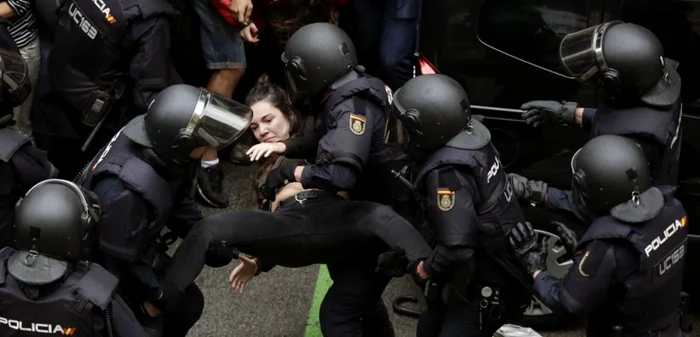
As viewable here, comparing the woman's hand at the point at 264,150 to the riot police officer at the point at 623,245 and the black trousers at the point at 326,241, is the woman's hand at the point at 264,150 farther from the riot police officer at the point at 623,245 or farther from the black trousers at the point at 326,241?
the riot police officer at the point at 623,245

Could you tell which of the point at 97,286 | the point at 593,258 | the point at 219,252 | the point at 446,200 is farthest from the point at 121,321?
the point at 593,258

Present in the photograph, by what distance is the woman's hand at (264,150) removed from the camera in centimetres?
539

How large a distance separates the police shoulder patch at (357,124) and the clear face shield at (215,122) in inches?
19.3

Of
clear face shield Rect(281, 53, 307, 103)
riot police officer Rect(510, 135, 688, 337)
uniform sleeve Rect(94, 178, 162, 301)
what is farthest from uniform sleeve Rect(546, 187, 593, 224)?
uniform sleeve Rect(94, 178, 162, 301)

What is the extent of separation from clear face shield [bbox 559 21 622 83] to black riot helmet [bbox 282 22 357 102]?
0.98 m

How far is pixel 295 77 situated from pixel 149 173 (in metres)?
0.98

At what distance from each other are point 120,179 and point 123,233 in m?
0.22

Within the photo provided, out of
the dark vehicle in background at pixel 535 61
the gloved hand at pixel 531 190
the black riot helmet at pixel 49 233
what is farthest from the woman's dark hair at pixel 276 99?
the black riot helmet at pixel 49 233

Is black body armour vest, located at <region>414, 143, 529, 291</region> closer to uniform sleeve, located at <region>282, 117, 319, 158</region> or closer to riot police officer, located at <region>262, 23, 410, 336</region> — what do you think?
riot police officer, located at <region>262, 23, 410, 336</region>

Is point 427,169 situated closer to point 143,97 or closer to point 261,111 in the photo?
point 261,111

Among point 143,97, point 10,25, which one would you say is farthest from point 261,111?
point 10,25

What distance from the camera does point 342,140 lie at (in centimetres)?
521

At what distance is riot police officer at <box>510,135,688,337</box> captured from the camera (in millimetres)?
4633

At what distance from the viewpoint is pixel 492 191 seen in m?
5.01
